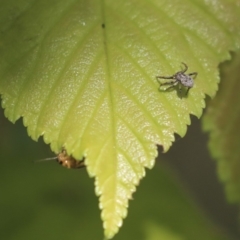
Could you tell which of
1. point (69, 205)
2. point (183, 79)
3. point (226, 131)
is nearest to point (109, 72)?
point (183, 79)

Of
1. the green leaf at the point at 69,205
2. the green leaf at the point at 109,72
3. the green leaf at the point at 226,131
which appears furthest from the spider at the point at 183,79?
the green leaf at the point at 69,205

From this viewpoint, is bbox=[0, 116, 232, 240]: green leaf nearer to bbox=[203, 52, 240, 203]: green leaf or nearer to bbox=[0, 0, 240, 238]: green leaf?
bbox=[203, 52, 240, 203]: green leaf

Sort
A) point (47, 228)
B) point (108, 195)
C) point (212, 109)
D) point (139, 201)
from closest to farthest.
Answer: point (108, 195), point (212, 109), point (47, 228), point (139, 201)

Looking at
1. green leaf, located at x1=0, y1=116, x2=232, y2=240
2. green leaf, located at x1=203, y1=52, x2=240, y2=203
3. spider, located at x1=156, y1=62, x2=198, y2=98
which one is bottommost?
green leaf, located at x1=0, y1=116, x2=232, y2=240

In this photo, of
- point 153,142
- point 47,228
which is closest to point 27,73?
point 153,142

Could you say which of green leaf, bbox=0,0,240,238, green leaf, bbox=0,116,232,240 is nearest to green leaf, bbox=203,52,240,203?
green leaf, bbox=0,0,240,238

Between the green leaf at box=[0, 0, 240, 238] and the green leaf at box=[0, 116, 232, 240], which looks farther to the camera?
the green leaf at box=[0, 116, 232, 240]

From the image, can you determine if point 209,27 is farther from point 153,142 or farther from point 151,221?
point 151,221
